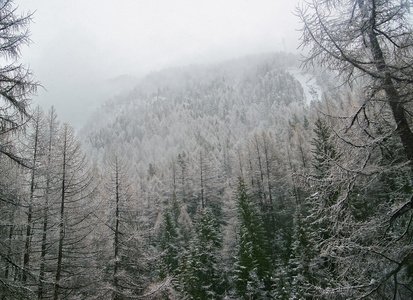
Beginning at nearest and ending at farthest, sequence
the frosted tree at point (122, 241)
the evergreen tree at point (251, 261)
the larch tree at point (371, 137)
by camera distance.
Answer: the larch tree at point (371, 137) < the frosted tree at point (122, 241) < the evergreen tree at point (251, 261)

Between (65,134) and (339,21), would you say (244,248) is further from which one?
(339,21)

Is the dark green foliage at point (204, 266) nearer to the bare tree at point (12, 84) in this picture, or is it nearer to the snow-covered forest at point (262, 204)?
the snow-covered forest at point (262, 204)

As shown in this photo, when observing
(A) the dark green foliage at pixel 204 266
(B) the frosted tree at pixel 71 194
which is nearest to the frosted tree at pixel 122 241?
(B) the frosted tree at pixel 71 194

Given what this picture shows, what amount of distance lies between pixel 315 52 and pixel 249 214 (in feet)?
70.7

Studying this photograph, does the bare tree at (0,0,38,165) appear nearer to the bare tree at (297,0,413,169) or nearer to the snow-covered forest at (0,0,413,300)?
the snow-covered forest at (0,0,413,300)

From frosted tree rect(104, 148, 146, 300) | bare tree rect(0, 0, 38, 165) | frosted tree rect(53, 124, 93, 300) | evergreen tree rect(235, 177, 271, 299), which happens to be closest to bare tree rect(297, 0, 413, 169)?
bare tree rect(0, 0, 38, 165)

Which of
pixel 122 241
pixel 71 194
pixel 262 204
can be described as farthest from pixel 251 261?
pixel 71 194

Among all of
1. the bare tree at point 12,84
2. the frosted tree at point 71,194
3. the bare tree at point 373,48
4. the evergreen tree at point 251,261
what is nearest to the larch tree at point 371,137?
the bare tree at point 373,48

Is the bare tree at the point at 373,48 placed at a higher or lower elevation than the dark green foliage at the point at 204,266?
higher

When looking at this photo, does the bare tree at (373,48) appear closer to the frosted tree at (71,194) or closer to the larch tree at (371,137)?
the larch tree at (371,137)

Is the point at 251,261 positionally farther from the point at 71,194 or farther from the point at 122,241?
the point at 71,194

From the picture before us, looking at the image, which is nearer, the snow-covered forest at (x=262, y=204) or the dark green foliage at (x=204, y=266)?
the snow-covered forest at (x=262, y=204)

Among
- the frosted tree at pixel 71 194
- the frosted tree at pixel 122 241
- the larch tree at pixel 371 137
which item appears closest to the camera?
the larch tree at pixel 371 137

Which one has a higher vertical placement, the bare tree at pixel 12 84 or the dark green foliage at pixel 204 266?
the bare tree at pixel 12 84
